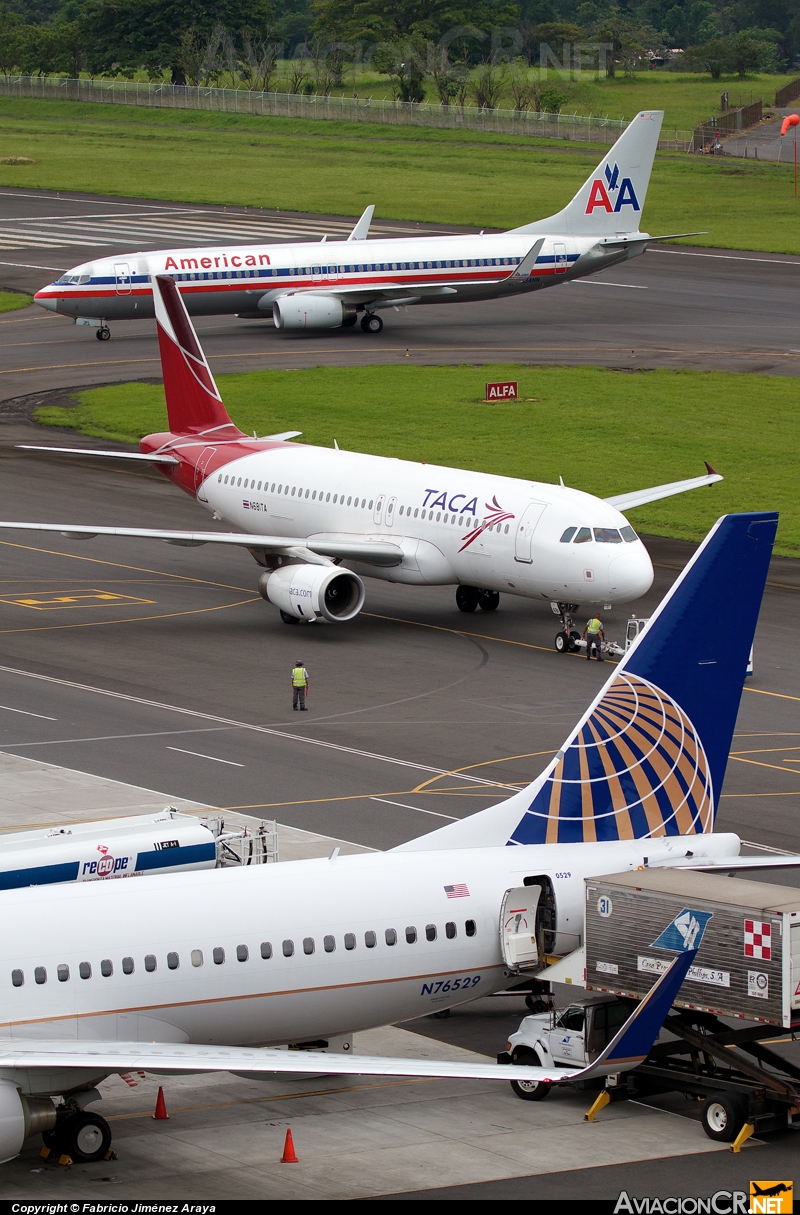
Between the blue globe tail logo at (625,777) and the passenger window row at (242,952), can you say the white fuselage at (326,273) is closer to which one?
the blue globe tail logo at (625,777)

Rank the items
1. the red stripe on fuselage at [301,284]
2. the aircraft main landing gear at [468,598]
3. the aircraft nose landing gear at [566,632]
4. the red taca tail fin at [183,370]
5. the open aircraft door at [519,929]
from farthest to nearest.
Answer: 1. the red stripe on fuselage at [301,284]
2. the red taca tail fin at [183,370]
3. the aircraft main landing gear at [468,598]
4. the aircraft nose landing gear at [566,632]
5. the open aircraft door at [519,929]

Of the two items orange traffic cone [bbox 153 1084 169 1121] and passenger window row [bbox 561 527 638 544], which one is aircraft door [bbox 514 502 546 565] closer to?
passenger window row [bbox 561 527 638 544]

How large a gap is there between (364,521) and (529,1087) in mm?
34465

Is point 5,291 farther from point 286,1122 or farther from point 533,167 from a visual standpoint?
point 286,1122

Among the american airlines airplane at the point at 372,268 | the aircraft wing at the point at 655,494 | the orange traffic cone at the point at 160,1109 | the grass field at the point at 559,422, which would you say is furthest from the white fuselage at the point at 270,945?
the american airlines airplane at the point at 372,268

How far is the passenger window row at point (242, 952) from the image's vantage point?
24.2m

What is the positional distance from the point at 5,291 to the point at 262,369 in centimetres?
3188

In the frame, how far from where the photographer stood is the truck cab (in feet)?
87.9

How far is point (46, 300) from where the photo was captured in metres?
103

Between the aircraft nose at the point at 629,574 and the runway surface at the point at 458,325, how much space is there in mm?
46727

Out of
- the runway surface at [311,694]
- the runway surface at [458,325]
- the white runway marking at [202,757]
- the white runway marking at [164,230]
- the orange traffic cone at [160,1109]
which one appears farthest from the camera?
the white runway marking at [164,230]

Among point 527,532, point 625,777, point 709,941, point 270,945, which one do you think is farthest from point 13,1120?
point 527,532

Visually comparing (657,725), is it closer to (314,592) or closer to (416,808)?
(416,808)

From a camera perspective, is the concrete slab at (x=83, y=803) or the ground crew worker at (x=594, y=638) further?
the ground crew worker at (x=594, y=638)
